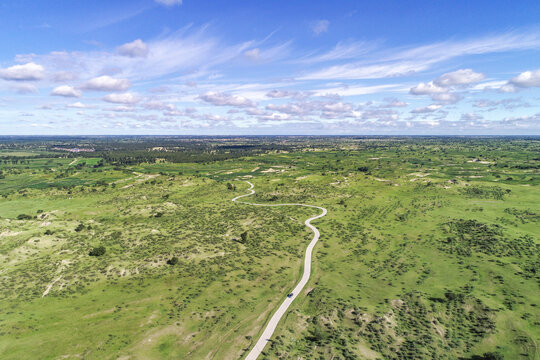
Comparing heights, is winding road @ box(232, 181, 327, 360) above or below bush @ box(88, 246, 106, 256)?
below

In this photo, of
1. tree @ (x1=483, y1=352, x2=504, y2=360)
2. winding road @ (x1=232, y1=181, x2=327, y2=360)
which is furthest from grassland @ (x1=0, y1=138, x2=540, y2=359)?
winding road @ (x1=232, y1=181, x2=327, y2=360)

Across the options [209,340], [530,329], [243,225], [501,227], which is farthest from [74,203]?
[501,227]

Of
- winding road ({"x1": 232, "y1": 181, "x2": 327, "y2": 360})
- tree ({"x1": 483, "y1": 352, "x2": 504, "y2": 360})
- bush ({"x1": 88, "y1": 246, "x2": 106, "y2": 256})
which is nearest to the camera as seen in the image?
tree ({"x1": 483, "y1": 352, "x2": 504, "y2": 360})

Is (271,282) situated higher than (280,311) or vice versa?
(280,311)

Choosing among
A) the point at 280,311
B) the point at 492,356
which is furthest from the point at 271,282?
the point at 492,356

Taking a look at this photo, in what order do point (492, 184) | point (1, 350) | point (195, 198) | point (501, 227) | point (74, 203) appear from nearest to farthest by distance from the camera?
1. point (1, 350)
2. point (501, 227)
3. point (74, 203)
4. point (195, 198)
5. point (492, 184)

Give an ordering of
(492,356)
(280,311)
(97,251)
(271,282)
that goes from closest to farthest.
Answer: (492,356) < (280,311) < (271,282) < (97,251)

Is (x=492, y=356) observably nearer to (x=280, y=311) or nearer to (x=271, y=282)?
(x=280, y=311)

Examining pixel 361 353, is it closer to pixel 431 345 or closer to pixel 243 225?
pixel 431 345

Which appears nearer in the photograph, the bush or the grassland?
the grassland

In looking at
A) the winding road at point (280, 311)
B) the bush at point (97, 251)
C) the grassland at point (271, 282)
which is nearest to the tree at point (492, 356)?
the grassland at point (271, 282)

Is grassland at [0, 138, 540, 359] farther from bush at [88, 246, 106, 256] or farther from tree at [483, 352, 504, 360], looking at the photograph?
bush at [88, 246, 106, 256]
